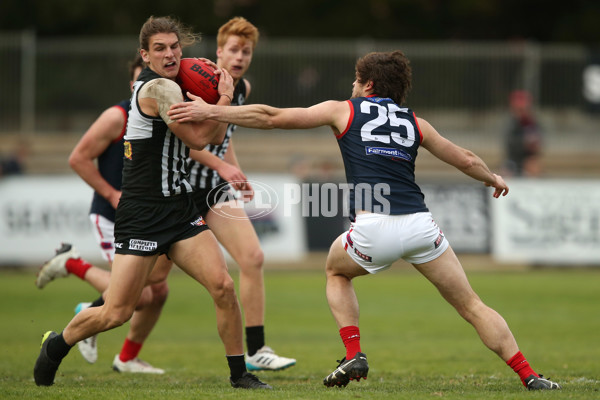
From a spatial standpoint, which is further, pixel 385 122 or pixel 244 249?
pixel 244 249

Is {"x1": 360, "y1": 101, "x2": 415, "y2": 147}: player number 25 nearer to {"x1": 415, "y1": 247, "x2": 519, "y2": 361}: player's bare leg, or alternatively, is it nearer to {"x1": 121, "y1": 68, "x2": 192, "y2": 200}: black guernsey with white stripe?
{"x1": 415, "y1": 247, "x2": 519, "y2": 361}: player's bare leg

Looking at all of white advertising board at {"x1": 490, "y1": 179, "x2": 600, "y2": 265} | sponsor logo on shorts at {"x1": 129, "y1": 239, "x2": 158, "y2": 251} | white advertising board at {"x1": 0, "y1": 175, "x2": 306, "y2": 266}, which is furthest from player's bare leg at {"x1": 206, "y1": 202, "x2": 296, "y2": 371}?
white advertising board at {"x1": 490, "y1": 179, "x2": 600, "y2": 265}

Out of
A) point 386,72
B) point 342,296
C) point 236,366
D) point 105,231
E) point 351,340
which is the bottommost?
point 236,366

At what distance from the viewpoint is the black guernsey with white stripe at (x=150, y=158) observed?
615 cm

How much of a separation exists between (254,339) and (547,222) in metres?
10.3

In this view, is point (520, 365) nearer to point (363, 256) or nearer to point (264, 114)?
point (363, 256)

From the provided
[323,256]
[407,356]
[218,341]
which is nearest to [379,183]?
[407,356]

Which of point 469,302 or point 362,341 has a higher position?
point 469,302

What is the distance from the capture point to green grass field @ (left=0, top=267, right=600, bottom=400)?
248 inches

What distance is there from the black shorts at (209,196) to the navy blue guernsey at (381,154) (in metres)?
1.82

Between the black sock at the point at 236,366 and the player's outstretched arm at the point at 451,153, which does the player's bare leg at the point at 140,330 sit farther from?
the player's outstretched arm at the point at 451,153

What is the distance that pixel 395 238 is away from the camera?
5996 mm

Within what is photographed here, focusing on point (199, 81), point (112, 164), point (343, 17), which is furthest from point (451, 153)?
point (343, 17)

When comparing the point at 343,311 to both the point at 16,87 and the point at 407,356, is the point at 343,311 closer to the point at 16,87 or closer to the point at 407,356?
the point at 407,356
